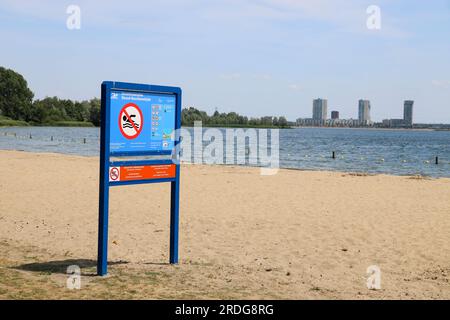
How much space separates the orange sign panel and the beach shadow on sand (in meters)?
1.34

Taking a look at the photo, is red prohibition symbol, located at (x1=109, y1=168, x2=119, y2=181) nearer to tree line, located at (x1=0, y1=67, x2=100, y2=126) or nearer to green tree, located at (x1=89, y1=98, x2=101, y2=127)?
tree line, located at (x1=0, y1=67, x2=100, y2=126)

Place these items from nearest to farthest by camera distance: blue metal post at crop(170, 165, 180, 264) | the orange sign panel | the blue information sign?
the blue information sign → the orange sign panel → blue metal post at crop(170, 165, 180, 264)

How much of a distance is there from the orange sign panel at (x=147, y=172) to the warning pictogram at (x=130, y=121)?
42cm

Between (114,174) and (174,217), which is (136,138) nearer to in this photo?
(114,174)

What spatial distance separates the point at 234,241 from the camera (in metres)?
9.51

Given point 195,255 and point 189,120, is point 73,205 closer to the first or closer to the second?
point 195,255

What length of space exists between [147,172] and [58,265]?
176 cm

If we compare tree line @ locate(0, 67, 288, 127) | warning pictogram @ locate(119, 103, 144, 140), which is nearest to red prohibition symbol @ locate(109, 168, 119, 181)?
warning pictogram @ locate(119, 103, 144, 140)

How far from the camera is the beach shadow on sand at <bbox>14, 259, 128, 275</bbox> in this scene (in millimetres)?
7114

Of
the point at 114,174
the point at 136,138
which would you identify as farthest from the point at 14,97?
the point at 114,174

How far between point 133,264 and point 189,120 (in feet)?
533

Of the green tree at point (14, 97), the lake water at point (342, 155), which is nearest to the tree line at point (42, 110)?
the green tree at point (14, 97)

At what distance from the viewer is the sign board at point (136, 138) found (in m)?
6.72
